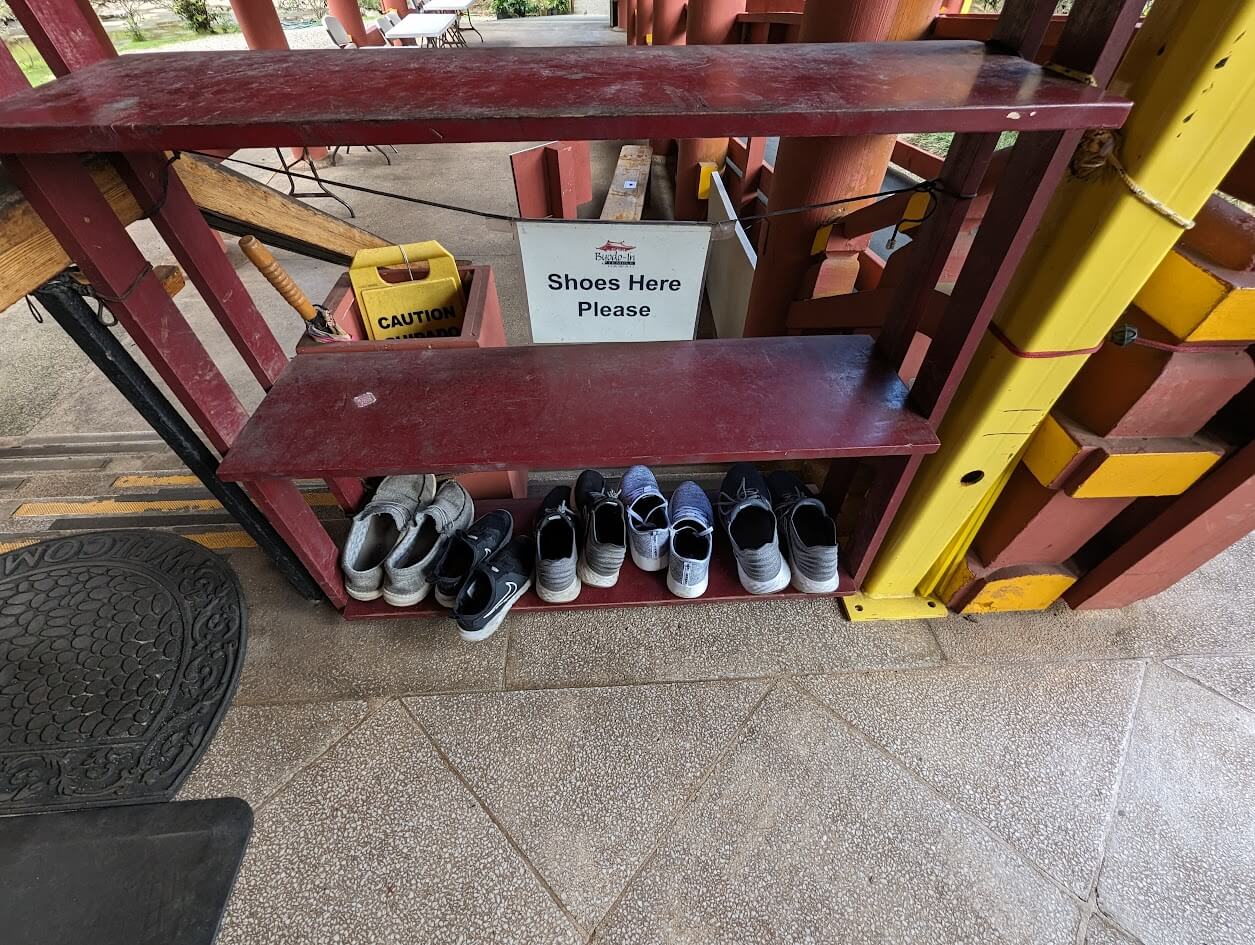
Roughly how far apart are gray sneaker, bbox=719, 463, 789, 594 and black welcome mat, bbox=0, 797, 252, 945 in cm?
163

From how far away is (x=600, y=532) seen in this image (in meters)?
2.01

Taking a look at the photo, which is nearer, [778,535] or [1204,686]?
[1204,686]

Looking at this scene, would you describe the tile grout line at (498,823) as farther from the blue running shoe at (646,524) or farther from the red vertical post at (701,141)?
the red vertical post at (701,141)

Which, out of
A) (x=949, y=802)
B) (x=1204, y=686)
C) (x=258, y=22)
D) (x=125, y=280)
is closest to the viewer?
(x=125, y=280)

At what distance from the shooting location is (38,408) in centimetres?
298

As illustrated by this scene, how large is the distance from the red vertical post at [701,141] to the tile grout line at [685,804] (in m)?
3.57

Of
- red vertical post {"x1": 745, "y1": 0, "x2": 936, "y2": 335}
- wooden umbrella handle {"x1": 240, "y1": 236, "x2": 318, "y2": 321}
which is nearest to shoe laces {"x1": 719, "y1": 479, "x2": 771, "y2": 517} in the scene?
red vertical post {"x1": 745, "y1": 0, "x2": 936, "y2": 335}

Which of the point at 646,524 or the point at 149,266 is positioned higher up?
the point at 149,266

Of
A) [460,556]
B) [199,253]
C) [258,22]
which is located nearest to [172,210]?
[199,253]

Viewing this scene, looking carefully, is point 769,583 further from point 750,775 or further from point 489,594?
point 489,594

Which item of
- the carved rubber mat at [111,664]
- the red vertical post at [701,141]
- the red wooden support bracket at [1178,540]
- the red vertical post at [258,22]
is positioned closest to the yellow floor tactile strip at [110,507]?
the carved rubber mat at [111,664]

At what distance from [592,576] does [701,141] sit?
12.6 feet

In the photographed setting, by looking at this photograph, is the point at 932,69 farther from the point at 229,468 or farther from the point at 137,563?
the point at 137,563

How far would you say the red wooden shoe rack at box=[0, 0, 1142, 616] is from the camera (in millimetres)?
928
